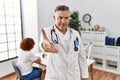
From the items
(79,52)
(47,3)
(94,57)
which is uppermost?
(47,3)

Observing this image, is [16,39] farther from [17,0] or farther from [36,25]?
[17,0]

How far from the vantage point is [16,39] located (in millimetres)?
4059

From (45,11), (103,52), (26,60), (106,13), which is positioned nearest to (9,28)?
(45,11)

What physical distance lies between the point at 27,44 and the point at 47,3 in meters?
1.91

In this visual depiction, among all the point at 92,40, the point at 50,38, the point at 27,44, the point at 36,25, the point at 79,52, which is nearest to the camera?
the point at 50,38

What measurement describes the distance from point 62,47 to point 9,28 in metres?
2.92

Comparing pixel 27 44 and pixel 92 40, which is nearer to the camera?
pixel 27 44

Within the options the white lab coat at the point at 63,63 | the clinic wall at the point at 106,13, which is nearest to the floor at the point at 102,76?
the clinic wall at the point at 106,13

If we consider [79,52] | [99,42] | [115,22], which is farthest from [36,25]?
[79,52]

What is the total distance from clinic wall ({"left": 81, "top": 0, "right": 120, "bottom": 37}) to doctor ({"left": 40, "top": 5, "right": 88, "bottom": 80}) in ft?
10.6

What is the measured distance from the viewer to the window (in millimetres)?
3652

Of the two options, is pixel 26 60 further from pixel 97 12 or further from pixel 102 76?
pixel 97 12

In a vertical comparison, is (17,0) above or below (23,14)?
above

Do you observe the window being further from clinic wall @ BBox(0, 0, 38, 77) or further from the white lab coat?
the white lab coat
